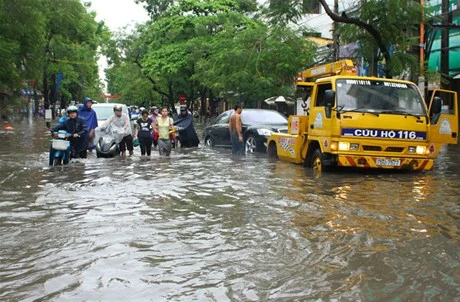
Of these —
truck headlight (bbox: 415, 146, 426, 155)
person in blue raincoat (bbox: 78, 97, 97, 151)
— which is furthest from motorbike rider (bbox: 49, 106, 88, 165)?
truck headlight (bbox: 415, 146, 426, 155)

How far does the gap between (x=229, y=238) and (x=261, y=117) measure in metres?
11.4

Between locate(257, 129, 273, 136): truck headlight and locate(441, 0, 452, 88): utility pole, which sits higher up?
locate(441, 0, 452, 88): utility pole

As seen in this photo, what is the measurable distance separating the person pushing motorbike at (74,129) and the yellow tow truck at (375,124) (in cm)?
523

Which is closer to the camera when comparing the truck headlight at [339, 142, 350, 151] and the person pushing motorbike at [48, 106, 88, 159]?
the truck headlight at [339, 142, 350, 151]

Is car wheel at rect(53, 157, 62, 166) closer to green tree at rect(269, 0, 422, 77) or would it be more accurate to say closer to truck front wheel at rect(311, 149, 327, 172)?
truck front wheel at rect(311, 149, 327, 172)

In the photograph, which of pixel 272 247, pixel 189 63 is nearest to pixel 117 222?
pixel 272 247

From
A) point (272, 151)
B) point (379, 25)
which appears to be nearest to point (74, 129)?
point (272, 151)

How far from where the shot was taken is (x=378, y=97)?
37.3ft

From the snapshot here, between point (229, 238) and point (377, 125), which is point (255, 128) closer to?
point (377, 125)

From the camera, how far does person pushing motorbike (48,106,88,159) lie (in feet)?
41.2

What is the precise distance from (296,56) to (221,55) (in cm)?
338

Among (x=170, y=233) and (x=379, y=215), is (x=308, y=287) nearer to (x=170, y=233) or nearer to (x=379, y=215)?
(x=170, y=233)

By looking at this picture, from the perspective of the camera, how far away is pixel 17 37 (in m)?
23.8

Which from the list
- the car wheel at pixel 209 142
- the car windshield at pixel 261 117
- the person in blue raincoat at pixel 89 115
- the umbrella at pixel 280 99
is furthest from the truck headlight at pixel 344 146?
the umbrella at pixel 280 99
